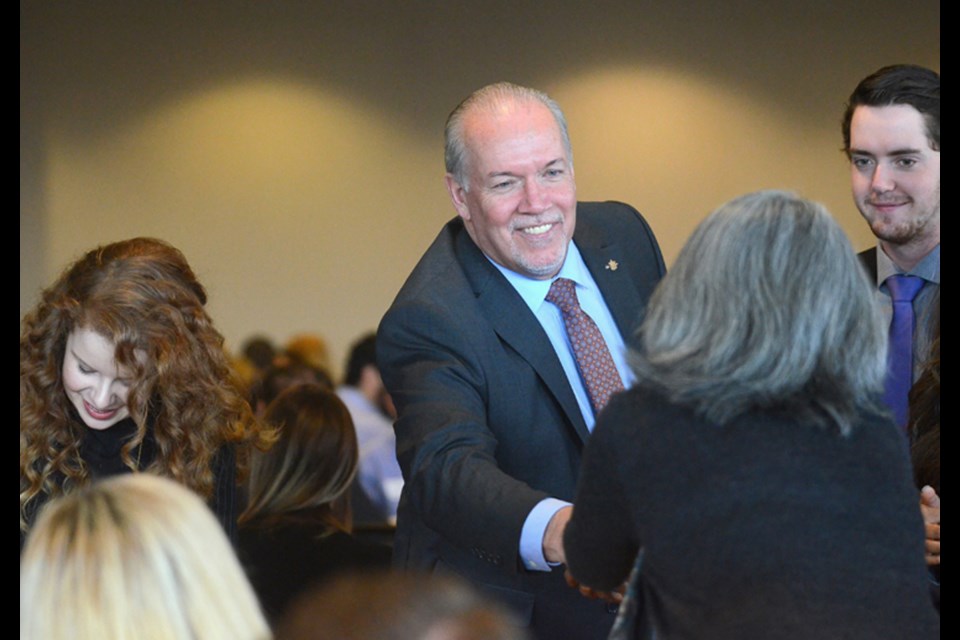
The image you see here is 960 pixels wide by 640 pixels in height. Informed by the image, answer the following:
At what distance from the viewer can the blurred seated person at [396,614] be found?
111 cm

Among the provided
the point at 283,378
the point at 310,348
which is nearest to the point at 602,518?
the point at 283,378

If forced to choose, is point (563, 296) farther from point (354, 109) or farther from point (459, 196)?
point (354, 109)

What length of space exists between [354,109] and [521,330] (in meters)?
4.70

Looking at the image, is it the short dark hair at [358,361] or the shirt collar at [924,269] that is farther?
the short dark hair at [358,361]

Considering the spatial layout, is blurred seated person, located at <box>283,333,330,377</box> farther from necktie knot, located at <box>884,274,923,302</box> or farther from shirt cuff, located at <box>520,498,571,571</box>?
shirt cuff, located at <box>520,498,571,571</box>

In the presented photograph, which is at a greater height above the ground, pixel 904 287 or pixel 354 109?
pixel 354 109

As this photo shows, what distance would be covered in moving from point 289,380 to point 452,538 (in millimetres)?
3861

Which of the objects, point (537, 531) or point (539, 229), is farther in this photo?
point (539, 229)

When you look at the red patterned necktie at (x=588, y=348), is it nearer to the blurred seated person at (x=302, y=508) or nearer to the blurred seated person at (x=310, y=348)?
the blurred seated person at (x=302, y=508)

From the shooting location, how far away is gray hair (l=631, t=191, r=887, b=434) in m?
1.67

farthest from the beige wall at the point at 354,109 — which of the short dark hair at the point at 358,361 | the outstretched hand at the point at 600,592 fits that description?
the outstretched hand at the point at 600,592

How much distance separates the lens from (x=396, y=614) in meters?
1.11

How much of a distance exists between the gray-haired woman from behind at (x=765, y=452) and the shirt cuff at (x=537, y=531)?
1.06ft

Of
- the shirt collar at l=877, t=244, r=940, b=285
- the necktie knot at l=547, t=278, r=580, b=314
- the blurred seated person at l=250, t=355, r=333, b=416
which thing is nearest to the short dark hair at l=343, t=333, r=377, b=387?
the blurred seated person at l=250, t=355, r=333, b=416
